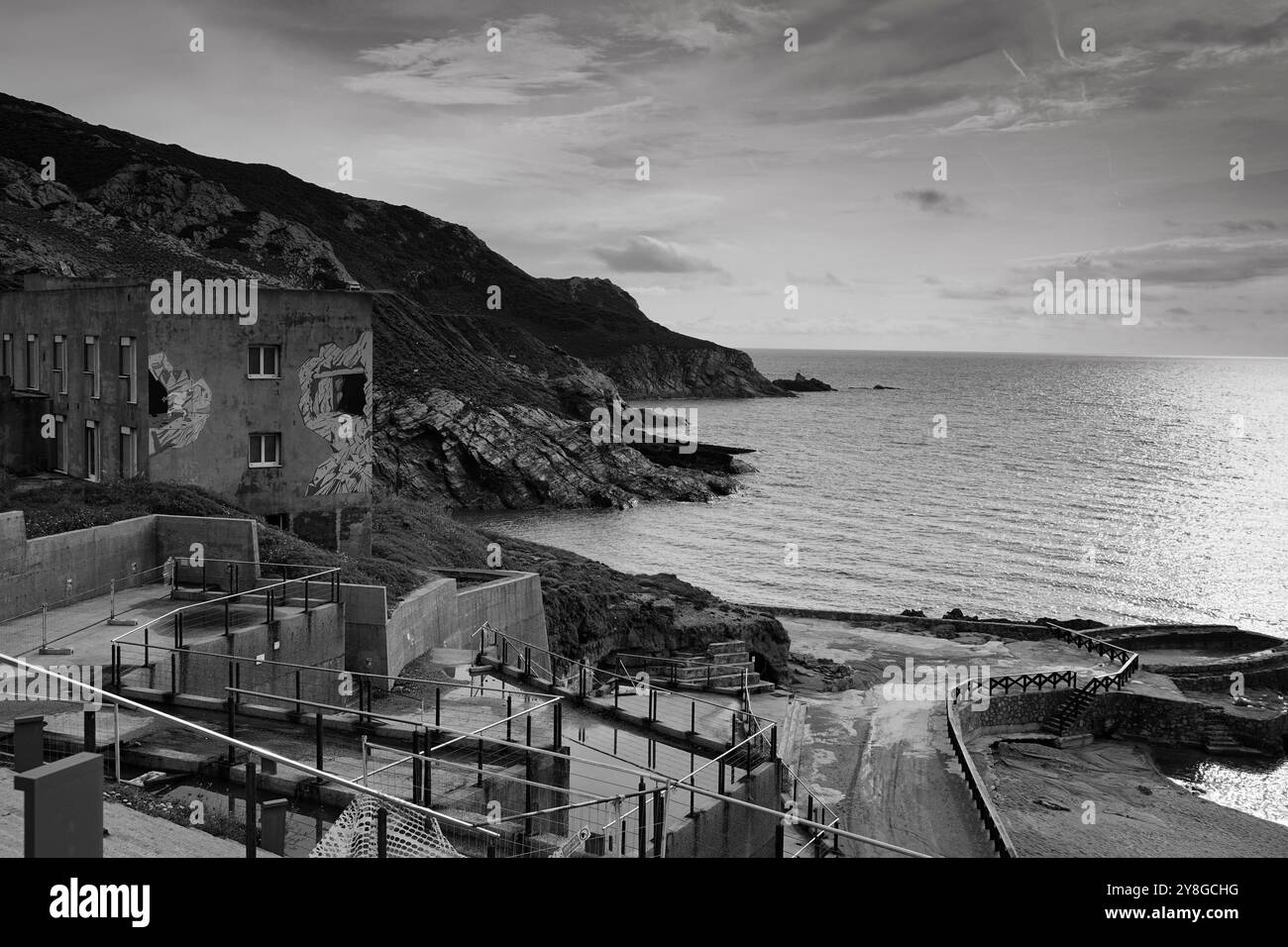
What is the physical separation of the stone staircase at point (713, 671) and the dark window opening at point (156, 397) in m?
17.5

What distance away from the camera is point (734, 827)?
17938mm

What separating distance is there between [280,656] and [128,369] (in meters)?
14.4

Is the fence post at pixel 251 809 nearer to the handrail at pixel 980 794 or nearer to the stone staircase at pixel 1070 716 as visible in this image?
the handrail at pixel 980 794

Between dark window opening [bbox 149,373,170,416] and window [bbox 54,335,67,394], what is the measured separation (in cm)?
560

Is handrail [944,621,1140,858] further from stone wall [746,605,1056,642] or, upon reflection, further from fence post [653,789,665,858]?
fence post [653,789,665,858]

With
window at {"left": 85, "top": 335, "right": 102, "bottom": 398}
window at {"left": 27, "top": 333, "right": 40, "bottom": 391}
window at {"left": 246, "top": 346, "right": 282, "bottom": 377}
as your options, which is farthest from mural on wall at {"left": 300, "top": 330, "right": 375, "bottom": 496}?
window at {"left": 27, "top": 333, "right": 40, "bottom": 391}

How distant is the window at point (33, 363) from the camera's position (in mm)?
35594

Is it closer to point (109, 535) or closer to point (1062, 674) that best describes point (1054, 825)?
point (1062, 674)

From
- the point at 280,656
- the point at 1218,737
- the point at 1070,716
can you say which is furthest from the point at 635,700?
the point at 1218,737

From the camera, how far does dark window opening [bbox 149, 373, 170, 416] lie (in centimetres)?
3023
